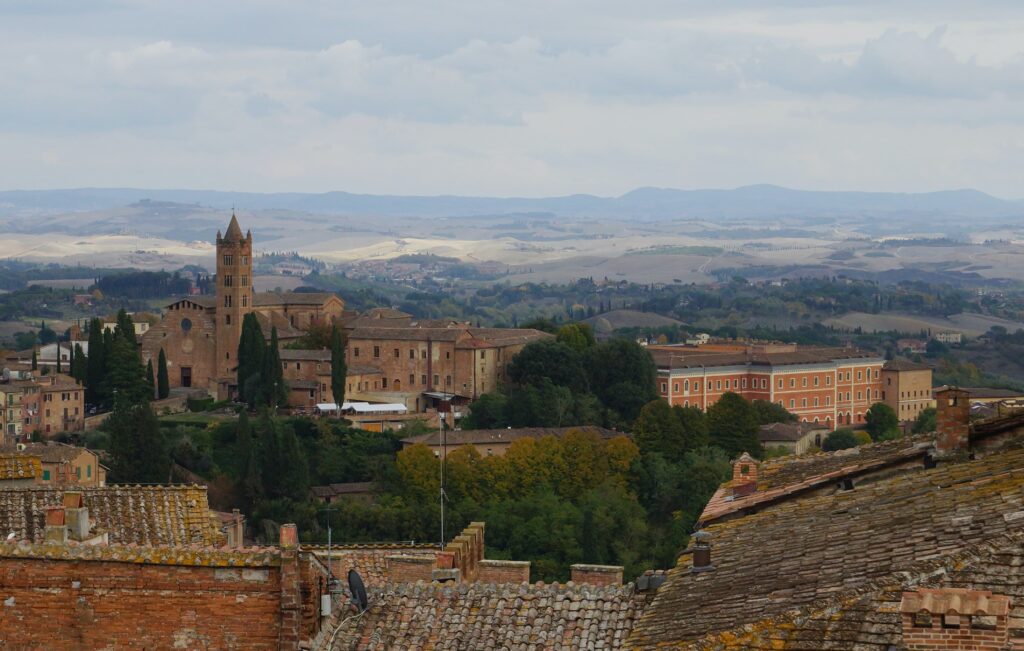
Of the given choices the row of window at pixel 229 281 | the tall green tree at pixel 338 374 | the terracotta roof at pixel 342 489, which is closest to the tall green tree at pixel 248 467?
the terracotta roof at pixel 342 489

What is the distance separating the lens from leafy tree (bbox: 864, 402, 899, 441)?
88812 millimetres

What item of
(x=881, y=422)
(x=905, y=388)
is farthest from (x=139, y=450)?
(x=905, y=388)

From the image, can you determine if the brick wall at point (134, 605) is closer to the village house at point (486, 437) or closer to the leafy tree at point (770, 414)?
the village house at point (486, 437)

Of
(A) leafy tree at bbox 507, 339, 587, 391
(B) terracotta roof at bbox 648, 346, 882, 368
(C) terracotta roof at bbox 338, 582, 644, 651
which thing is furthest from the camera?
(B) terracotta roof at bbox 648, 346, 882, 368

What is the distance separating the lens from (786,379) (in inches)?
3939

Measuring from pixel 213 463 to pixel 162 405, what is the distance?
14.1 metres

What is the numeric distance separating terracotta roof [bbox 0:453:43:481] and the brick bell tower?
7133 cm

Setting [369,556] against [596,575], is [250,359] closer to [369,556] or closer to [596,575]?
[369,556]

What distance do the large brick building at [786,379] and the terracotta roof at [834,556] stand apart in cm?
8149

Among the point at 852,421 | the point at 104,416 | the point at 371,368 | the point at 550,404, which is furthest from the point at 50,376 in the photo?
the point at 852,421

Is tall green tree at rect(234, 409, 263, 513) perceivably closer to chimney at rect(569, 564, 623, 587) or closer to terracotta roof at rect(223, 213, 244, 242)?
terracotta roof at rect(223, 213, 244, 242)

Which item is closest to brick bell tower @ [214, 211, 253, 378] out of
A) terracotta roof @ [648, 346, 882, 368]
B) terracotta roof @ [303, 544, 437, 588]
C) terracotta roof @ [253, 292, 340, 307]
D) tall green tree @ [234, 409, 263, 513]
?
terracotta roof @ [253, 292, 340, 307]

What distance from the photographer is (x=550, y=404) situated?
7994 centimetres

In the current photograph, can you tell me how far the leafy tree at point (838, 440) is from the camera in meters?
77.9
